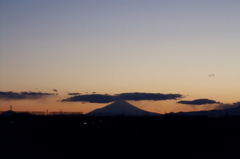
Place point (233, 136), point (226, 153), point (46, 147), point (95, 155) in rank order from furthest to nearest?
point (233, 136), point (46, 147), point (226, 153), point (95, 155)

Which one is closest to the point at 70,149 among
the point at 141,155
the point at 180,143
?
the point at 141,155

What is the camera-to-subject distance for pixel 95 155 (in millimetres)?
41281

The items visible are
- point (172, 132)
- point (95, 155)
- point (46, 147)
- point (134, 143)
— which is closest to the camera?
point (95, 155)

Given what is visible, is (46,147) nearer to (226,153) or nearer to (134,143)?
(134,143)

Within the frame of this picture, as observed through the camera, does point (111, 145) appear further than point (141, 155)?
Yes

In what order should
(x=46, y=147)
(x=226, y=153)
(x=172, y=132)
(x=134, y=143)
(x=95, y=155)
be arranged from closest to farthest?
(x=95, y=155), (x=226, y=153), (x=46, y=147), (x=134, y=143), (x=172, y=132)

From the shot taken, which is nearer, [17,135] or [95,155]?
[95,155]

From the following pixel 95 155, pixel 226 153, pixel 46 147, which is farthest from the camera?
pixel 46 147

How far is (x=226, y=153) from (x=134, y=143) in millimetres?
11319

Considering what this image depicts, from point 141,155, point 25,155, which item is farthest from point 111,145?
point 25,155

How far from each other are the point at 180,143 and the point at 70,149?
551 inches

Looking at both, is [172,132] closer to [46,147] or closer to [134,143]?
[134,143]

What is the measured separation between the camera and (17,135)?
2323 inches

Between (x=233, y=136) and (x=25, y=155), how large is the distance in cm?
2924
